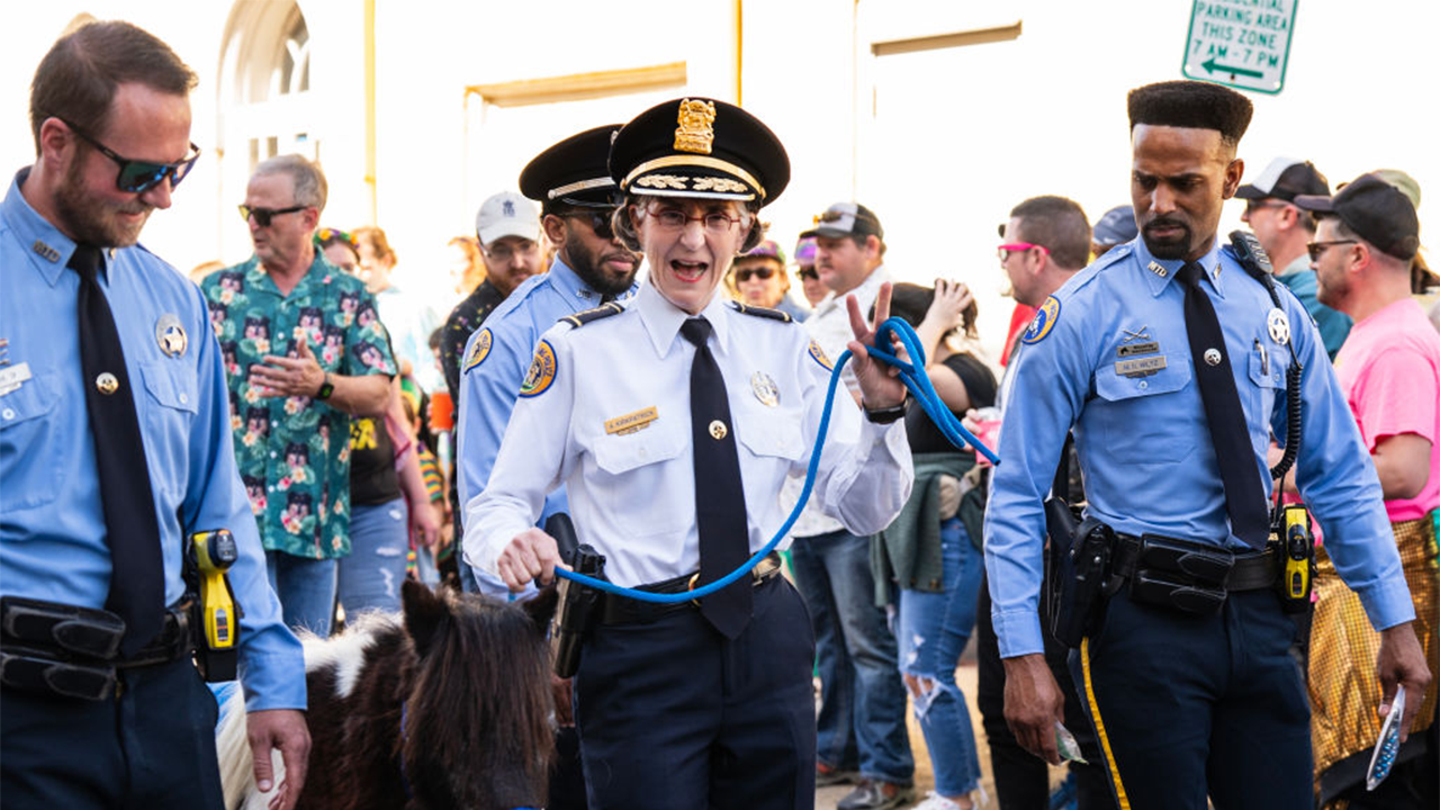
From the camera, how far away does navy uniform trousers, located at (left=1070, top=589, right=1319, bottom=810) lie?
3438 mm

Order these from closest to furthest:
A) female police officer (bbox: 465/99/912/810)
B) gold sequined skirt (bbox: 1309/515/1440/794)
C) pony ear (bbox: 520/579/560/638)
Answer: female police officer (bbox: 465/99/912/810), pony ear (bbox: 520/579/560/638), gold sequined skirt (bbox: 1309/515/1440/794)

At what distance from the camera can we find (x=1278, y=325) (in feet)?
12.3

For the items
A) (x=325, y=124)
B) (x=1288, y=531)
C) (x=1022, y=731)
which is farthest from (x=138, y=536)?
(x=325, y=124)

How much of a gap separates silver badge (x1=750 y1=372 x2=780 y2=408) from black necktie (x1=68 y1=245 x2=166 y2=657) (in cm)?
127

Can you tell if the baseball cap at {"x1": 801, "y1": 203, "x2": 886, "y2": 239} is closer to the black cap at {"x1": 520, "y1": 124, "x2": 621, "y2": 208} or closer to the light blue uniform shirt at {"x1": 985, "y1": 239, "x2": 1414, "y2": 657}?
the black cap at {"x1": 520, "y1": 124, "x2": 621, "y2": 208}

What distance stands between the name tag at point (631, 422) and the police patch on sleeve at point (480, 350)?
1224mm

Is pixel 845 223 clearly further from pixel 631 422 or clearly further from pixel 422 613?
pixel 631 422

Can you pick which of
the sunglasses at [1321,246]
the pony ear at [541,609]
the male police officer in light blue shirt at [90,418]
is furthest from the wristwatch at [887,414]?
the sunglasses at [1321,246]

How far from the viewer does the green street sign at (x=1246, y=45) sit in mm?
6465

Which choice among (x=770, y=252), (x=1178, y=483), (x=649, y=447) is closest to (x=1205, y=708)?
(x=1178, y=483)

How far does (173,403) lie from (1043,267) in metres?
3.92

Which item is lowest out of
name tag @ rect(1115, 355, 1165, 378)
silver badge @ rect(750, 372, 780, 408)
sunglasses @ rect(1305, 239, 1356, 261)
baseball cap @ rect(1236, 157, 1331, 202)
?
silver badge @ rect(750, 372, 780, 408)

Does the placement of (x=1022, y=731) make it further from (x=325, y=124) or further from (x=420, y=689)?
(x=325, y=124)

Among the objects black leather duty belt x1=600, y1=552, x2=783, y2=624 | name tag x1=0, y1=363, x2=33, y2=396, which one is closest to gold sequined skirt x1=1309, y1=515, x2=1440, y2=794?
black leather duty belt x1=600, y1=552, x2=783, y2=624
